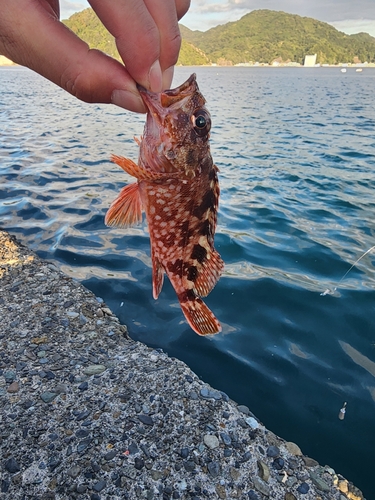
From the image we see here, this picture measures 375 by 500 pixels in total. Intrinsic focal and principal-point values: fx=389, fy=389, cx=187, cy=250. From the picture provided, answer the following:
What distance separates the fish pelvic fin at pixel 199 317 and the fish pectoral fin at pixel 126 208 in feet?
2.50

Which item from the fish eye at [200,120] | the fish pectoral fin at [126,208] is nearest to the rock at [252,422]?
the fish pectoral fin at [126,208]

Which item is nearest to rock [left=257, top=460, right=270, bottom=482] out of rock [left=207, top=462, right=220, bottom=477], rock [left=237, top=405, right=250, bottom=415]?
rock [left=207, top=462, right=220, bottom=477]

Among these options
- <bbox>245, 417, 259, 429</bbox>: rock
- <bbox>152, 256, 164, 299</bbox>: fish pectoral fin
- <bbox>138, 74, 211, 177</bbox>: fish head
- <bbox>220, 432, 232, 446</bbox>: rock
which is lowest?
<bbox>245, 417, 259, 429</bbox>: rock

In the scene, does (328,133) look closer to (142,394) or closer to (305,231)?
(305,231)

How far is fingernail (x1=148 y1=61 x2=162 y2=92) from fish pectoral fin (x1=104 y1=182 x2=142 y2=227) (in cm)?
78

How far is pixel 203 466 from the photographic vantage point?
3439mm

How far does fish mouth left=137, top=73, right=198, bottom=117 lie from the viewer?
2570mm

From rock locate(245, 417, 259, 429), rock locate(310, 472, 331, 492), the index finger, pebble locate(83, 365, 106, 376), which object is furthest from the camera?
pebble locate(83, 365, 106, 376)

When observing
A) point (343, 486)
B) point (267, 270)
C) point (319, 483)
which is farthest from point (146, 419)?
point (267, 270)

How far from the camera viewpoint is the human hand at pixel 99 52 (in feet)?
6.72

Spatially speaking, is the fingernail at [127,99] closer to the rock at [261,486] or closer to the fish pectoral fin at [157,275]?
the fish pectoral fin at [157,275]

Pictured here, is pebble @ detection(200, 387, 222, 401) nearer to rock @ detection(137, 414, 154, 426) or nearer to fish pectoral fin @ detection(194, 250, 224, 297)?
rock @ detection(137, 414, 154, 426)

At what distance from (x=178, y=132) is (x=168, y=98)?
24cm

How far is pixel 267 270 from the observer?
7.64m
